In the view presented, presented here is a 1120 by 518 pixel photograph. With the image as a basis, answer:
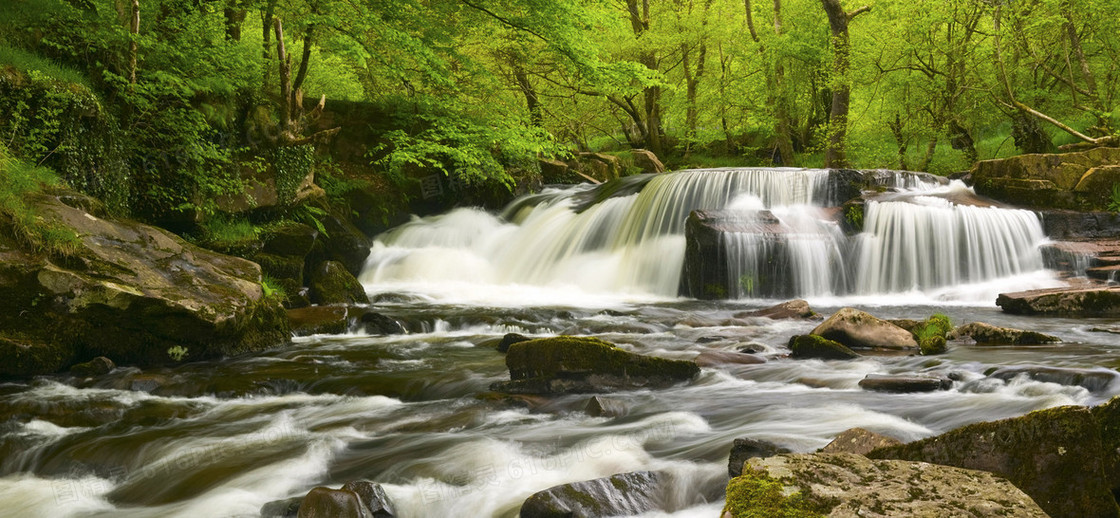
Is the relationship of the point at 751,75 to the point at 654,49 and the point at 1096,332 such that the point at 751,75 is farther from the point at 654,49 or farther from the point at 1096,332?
the point at 1096,332

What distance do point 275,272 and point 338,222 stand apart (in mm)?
2886

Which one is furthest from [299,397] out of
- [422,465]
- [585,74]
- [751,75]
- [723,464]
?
[751,75]

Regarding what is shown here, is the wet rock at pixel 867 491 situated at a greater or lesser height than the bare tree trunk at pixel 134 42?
lesser

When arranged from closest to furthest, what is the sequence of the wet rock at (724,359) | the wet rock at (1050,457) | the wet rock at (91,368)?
the wet rock at (1050,457) → the wet rock at (91,368) → the wet rock at (724,359)

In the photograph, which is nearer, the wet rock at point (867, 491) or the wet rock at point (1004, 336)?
the wet rock at point (867, 491)

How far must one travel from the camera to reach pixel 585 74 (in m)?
12.4

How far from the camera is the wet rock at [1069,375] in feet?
18.5

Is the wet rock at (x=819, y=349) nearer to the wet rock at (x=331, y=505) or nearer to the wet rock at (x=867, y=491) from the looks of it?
the wet rock at (x=867, y=491)

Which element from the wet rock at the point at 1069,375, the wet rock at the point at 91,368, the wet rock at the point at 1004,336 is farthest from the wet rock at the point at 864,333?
the wet rock at the point at 91,368

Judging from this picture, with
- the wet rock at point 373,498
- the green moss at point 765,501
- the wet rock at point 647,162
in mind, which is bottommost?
the wet rock at point 373,498

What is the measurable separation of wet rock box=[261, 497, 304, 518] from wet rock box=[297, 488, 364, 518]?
1.16 ft

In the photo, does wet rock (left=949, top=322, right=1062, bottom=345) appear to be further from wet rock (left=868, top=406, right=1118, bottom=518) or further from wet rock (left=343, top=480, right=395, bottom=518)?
wet rock (left=343, top=480, right=395, bottom=518)

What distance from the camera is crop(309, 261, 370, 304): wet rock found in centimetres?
1163

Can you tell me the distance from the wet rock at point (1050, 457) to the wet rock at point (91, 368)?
714 cm
